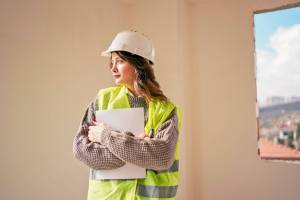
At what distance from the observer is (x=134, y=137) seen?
1.06m

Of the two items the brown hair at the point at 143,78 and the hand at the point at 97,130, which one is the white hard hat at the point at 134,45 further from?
the hand at the point at 97,130

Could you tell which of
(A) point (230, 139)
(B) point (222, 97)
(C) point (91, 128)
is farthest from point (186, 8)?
(C) point (91, 128)

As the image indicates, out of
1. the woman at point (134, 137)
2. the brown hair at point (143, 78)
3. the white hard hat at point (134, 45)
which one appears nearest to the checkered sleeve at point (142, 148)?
the woman at point (134, 137)

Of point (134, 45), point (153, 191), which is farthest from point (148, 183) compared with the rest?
point (134, 45)

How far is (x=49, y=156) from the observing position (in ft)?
6.54

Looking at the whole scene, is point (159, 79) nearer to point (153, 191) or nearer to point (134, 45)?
point (134, 45)

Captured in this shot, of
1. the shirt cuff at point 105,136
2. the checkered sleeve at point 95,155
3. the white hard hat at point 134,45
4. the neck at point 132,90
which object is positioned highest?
the white hard hat at point 134,45

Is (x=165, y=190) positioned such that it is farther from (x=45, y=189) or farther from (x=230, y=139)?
(x=230, y=139)

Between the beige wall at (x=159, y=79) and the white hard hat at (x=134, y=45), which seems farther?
the beige wall at (x=159, y=79)

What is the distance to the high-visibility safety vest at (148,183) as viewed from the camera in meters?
1.08

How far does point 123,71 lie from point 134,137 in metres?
0.27

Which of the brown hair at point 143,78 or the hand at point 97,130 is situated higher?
the brown hair at point 143,78

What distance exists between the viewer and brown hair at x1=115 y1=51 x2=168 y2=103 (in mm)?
1175

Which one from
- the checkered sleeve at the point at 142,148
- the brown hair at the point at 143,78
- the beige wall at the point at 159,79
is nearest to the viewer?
the checkered sleeve at the point at 142,148
